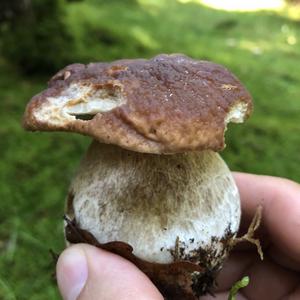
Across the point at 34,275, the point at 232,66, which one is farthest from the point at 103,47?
the point at 34,275

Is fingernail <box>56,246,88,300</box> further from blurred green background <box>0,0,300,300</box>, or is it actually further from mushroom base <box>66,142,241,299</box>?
blurred green background <box>0,0,300,300</box>

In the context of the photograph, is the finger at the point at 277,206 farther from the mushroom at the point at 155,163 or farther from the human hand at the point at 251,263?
the mushroom at the point at 155,163

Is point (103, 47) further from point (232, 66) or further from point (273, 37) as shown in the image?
point (273, 37)

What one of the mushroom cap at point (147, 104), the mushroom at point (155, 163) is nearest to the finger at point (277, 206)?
the mushroom at point (155, 163)

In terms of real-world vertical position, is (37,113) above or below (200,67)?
below

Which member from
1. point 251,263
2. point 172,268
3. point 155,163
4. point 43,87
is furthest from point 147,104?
point 43,87

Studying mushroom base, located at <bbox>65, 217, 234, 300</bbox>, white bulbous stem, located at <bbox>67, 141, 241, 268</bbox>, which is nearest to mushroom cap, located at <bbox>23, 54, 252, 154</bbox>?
white bulbous stem, located at <bbox>67, 141, 241, 268</bbox>
